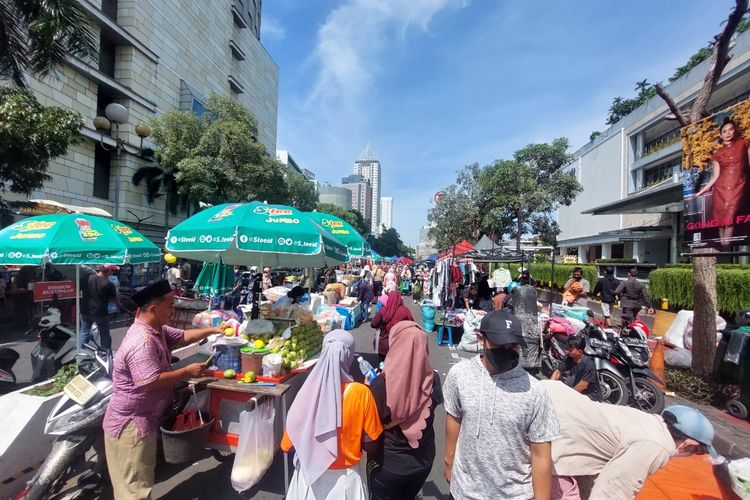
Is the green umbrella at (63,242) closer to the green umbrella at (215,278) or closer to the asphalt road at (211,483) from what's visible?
the green umbrella at (215,278)

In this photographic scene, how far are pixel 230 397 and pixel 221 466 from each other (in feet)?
2.95

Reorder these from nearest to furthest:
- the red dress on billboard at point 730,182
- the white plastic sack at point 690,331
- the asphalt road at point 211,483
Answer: the asphalt road at point 211,483
the red dress on billboard at point 730,182
the white plastic sack at point 690,331

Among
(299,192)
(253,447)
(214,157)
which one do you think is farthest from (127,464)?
(299,192)


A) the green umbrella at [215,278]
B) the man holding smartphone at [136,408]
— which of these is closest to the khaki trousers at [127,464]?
the man holding smartphone at [136,408]

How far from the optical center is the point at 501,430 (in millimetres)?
1893

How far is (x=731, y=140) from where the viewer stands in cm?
507

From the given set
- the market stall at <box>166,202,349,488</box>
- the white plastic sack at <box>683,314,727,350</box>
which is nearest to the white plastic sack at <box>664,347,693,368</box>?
the white plastic sack at <box>683,314,727,350</box>

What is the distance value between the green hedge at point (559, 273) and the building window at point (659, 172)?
1136 centimetres

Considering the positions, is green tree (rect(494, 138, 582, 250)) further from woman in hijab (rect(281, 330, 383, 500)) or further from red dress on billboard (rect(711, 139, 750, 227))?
woman in hijab (rect(281, 330, 383, 500))

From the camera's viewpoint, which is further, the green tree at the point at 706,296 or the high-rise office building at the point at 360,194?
the high-rise office building at the point at 360,194

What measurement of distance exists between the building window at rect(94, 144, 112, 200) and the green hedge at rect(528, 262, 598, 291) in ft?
81.9

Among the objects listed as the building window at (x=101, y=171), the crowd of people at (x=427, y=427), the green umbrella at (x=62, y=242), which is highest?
the building window at (x=101, y=171)

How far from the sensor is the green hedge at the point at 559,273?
16.7 metres

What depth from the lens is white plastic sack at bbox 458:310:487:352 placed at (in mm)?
8062
